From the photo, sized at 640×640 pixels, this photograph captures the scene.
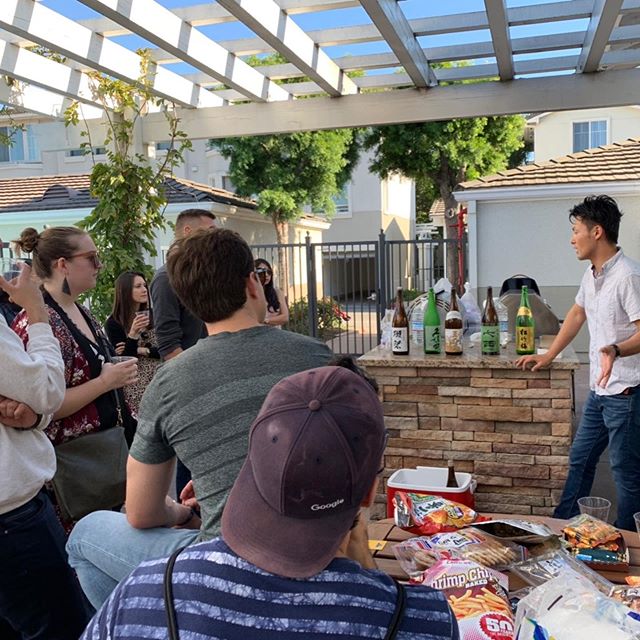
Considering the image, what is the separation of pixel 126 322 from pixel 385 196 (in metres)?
23.4

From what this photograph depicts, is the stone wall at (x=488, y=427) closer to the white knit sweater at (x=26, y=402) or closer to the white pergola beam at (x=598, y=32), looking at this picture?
the white knit sweater at (x=26, y=402)

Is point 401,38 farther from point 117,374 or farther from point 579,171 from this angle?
point 579,171

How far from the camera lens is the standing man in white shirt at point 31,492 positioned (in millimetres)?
1971

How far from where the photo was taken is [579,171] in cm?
1048

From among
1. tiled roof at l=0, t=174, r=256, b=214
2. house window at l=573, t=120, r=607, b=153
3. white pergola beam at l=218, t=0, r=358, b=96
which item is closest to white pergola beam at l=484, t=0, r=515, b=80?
white pergola beam at l=218, t=0, r=358, b=96

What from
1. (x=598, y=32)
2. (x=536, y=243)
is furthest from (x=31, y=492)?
(x=536, y=243)

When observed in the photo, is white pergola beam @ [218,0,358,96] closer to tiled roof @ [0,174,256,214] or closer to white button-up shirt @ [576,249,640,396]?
white button-up shirt @ [576,249,640,396]

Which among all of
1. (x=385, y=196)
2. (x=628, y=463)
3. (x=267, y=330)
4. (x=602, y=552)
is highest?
(x=385, y=196)

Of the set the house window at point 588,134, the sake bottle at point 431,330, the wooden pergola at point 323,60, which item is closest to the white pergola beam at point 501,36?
the wooden pergola at point 323,60

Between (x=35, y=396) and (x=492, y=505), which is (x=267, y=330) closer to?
(x=35, y=396)

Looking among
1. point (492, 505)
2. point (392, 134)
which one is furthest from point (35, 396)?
point (392, 134)

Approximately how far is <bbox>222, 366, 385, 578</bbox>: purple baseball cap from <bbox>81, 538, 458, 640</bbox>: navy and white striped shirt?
3 centimetres

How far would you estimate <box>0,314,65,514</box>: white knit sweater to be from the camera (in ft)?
6.36

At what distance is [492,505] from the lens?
3533 mm
